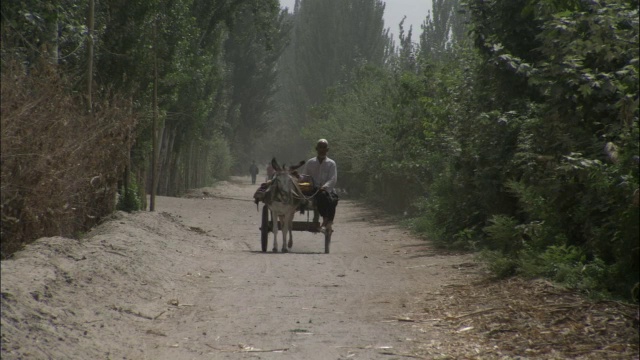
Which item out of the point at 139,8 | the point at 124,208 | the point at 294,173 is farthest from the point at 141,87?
the point at 294,173

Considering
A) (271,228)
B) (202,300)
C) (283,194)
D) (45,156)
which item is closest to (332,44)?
(271,228)

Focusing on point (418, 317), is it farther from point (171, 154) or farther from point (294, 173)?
point (171, 154)

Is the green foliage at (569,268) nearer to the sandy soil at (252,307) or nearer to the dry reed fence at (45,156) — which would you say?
the sandy soil at (252,307)

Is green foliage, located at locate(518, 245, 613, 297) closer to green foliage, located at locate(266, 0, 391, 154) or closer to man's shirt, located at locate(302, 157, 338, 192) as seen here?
man's shirt, located at locate(302, 157, 338, 192)

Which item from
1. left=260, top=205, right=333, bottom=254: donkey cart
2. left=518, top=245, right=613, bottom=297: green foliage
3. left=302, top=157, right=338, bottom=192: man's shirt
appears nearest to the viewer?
left=518, top=245, right=613, bottom=297: green foliage

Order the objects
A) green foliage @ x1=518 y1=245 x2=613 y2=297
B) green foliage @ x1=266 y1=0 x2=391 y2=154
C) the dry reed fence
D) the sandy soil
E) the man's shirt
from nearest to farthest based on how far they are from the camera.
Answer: the sandy soil, green foliage @ x1=518 y1=245 x2=613 y2=297, the dry reed fence, the man's shirt, green foliage @ x1=266 y1=0 x2=391 y2=154

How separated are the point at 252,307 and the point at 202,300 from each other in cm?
88

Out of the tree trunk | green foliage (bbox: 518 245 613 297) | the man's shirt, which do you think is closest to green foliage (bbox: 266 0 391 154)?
the man's shirt

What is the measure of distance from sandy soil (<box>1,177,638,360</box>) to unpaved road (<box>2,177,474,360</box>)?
0.06 feet

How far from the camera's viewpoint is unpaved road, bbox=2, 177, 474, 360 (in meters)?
7.32

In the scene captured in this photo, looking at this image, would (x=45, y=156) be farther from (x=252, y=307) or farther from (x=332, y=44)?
(x=332, y=44)

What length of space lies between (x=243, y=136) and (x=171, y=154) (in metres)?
34.7

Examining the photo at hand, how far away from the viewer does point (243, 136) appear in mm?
70562

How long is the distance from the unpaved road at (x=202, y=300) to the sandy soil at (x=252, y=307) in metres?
0.02
